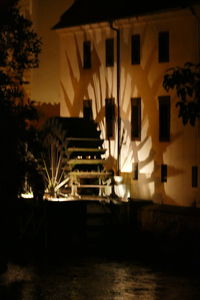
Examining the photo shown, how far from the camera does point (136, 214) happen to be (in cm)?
3281

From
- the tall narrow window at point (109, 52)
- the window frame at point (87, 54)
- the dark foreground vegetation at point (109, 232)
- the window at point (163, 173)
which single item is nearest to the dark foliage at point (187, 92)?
the dark foreground vegetation at point (109, 232)

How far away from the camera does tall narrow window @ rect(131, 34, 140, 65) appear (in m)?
36.3

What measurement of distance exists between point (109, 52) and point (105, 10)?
1606mm

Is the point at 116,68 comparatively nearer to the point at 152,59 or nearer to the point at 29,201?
the point at 152,59

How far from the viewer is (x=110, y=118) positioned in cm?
3741

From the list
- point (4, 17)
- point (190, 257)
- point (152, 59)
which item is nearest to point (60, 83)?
point (152, 59)

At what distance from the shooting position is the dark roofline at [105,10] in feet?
114

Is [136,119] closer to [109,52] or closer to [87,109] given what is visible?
[87,109]

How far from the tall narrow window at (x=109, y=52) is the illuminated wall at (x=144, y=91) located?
19cm

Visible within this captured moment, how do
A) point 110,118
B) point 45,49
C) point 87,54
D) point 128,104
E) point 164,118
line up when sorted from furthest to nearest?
point 45,49 → point 87,54 → point 110,118 → point 128,104 → point 164,118

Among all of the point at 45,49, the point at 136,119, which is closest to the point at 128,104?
the point at 136,119

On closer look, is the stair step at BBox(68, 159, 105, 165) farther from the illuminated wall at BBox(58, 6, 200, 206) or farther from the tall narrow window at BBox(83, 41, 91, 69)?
the tall narrow window at BBox(83, 41, 91, 69)

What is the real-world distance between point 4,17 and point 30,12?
760 inches

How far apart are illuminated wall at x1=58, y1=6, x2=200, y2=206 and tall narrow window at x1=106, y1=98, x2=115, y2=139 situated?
0.23 meters
